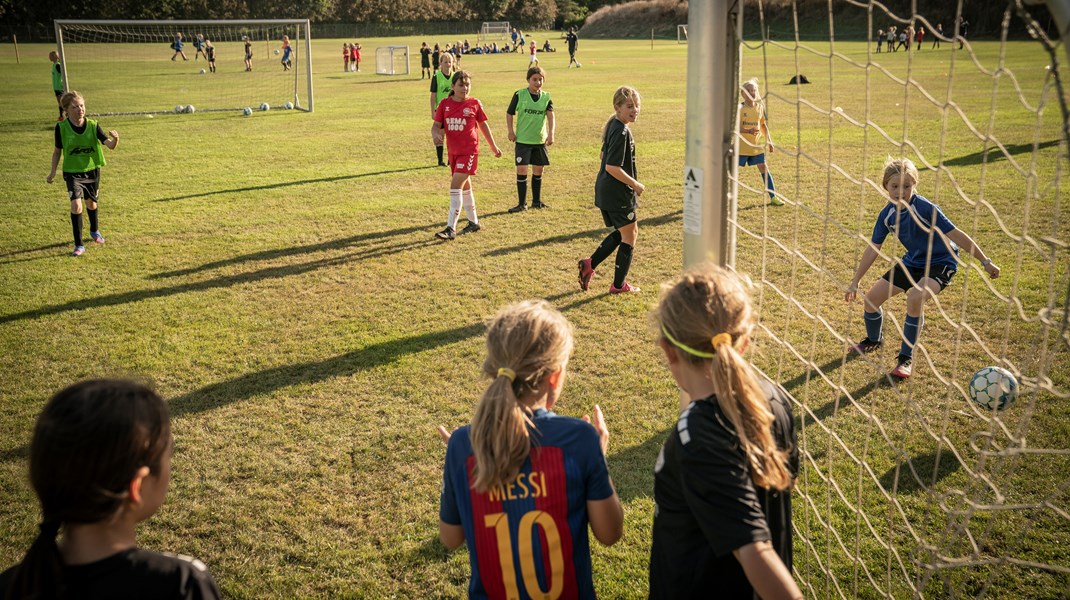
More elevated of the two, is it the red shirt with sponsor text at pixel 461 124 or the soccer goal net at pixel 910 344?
the red shirt with sponsor text at pixel 461 124

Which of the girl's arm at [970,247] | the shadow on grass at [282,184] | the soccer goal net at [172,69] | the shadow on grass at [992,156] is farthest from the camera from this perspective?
the soccer goal net at [172,69]

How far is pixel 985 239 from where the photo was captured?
8453mm

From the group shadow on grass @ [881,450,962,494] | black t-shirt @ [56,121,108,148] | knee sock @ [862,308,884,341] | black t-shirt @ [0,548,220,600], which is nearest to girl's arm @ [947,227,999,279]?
knee sock @ [862,308,884,341]

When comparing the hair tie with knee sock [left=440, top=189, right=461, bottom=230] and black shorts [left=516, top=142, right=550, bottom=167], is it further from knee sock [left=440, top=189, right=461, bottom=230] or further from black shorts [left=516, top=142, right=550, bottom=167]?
black shorts [left=516, top=142, right=550, bottom=167]

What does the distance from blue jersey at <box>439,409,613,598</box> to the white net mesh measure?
1164 millimetres

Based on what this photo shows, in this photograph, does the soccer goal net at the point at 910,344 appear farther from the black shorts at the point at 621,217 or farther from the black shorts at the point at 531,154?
the black shorts at the point at 531,154

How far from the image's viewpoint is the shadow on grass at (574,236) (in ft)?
28.7

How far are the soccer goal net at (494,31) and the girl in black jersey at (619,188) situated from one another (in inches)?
2283

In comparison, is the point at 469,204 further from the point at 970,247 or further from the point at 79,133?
the point at 970,247

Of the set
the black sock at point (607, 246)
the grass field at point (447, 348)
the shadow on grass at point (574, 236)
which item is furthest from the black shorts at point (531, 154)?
the black sock at point (607, 246)

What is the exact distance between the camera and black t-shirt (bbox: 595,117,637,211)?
697 cm

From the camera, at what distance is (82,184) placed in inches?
352

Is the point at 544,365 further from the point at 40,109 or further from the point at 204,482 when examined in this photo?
the point at 40,109

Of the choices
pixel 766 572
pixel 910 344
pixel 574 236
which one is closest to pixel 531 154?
pixel 574 236
